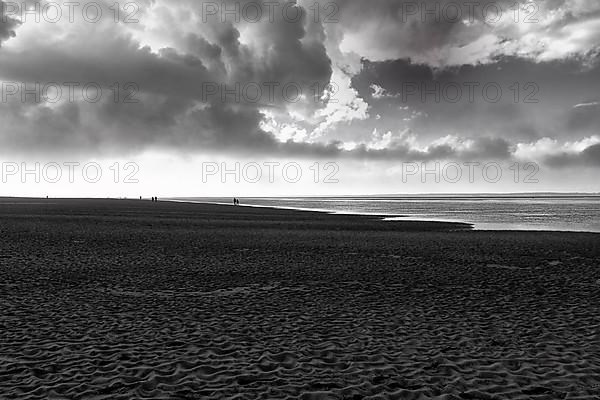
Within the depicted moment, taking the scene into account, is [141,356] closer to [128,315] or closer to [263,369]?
[263,369]

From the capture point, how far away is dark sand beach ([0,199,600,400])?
39.2 feet

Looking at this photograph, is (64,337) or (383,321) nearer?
(64,337)

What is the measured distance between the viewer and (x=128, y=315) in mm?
18766

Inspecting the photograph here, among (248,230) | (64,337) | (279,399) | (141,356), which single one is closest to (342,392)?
(279,399)

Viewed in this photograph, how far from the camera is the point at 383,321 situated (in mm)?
18266

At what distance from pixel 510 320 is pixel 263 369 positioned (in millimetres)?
11050

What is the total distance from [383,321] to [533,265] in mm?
19655

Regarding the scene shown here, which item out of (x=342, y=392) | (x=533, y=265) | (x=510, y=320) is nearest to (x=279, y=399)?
(x=342, y=392)

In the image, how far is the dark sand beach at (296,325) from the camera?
470 inches

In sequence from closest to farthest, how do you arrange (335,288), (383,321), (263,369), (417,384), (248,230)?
(417,384)
(263,369)
(383,321)
(335,288)
(248,230)

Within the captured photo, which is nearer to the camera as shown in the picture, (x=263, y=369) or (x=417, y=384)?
(x=417, y=384)

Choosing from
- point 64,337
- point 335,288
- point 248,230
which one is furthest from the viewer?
point 248,230

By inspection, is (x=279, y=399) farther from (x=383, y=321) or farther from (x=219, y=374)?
(x=383, y=321)

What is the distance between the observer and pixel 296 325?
694 inches
